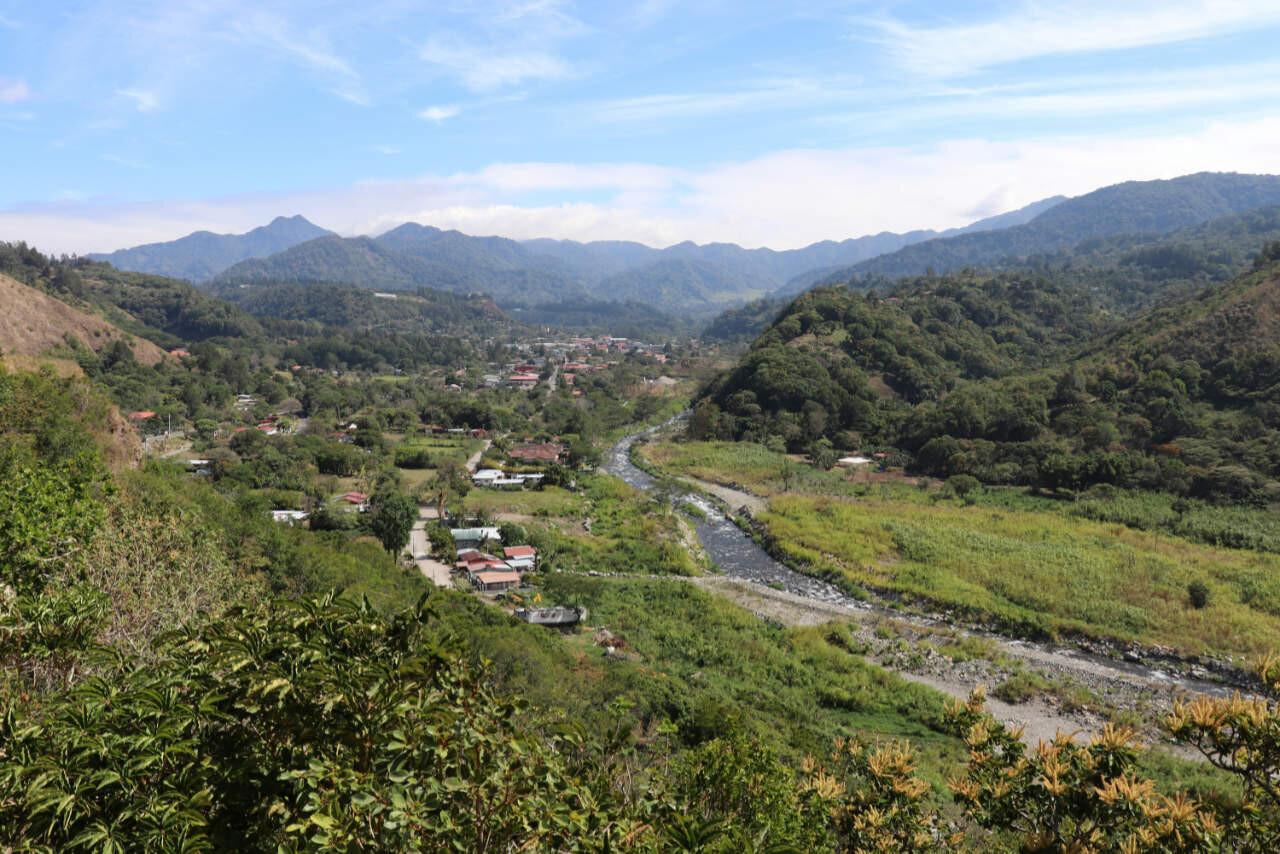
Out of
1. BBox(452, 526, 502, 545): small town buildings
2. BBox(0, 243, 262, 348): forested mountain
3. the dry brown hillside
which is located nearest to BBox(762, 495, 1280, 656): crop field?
BBox(452, 526, 502, 545): small town buildings

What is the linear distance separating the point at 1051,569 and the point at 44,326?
64954 millimetres

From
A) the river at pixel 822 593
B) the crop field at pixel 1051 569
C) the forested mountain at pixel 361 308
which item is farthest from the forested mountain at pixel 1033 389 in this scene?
the forested mountain at pixel 361 308

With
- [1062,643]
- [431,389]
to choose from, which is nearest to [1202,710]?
[1062,643]

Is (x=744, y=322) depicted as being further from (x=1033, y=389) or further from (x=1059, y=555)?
(x=1059, y=555)

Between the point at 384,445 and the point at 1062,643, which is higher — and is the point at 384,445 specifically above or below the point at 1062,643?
above

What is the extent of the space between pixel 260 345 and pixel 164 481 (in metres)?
74.1

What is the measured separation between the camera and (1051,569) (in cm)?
2253

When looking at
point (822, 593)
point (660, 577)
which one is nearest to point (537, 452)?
point (660, 577)

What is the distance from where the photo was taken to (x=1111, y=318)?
71125mm

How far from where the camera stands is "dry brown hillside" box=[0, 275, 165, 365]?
42.0 metres

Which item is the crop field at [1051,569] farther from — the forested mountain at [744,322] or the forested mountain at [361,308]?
the forested mountain at [361,308]

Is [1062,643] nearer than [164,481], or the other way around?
[164,481]

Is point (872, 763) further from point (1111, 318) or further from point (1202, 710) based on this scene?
point (1111, 318)

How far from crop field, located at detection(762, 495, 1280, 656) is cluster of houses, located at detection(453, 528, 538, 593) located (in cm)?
1105
